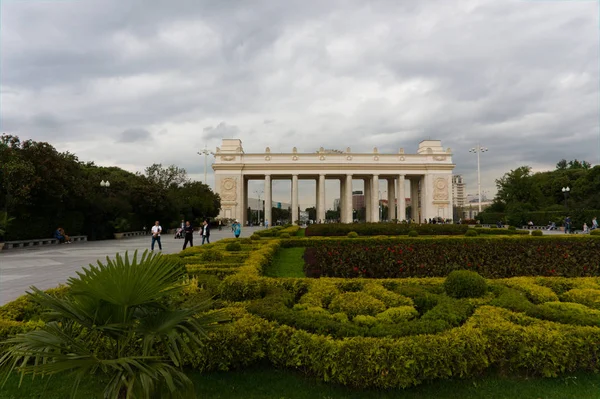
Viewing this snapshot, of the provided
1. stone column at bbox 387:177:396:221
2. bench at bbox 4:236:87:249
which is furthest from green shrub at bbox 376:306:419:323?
stone column at bbox 387:177:396:221

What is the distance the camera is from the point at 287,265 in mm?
10867

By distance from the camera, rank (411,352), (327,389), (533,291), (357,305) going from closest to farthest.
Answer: (411,352), (327,389), (357,305), (533,291)

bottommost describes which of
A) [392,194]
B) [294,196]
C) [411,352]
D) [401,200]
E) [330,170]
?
[411,352]

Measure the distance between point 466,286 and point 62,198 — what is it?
23580mm

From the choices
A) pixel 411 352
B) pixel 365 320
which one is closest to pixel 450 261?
pixel 365 320

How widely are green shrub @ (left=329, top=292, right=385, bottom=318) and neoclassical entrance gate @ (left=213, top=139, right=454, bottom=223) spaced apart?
171 ft

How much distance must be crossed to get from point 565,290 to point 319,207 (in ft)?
A: 180

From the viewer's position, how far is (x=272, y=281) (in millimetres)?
6129

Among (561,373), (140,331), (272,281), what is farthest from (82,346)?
(561,373)

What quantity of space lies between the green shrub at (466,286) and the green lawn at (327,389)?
159cm

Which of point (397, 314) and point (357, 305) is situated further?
point (357, 305)

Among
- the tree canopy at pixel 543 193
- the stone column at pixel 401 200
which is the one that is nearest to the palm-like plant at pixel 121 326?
the tree canopy at pixel 543 193

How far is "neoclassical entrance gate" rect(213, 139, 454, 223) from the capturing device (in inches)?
2265

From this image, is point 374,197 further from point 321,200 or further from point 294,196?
point 294,196
